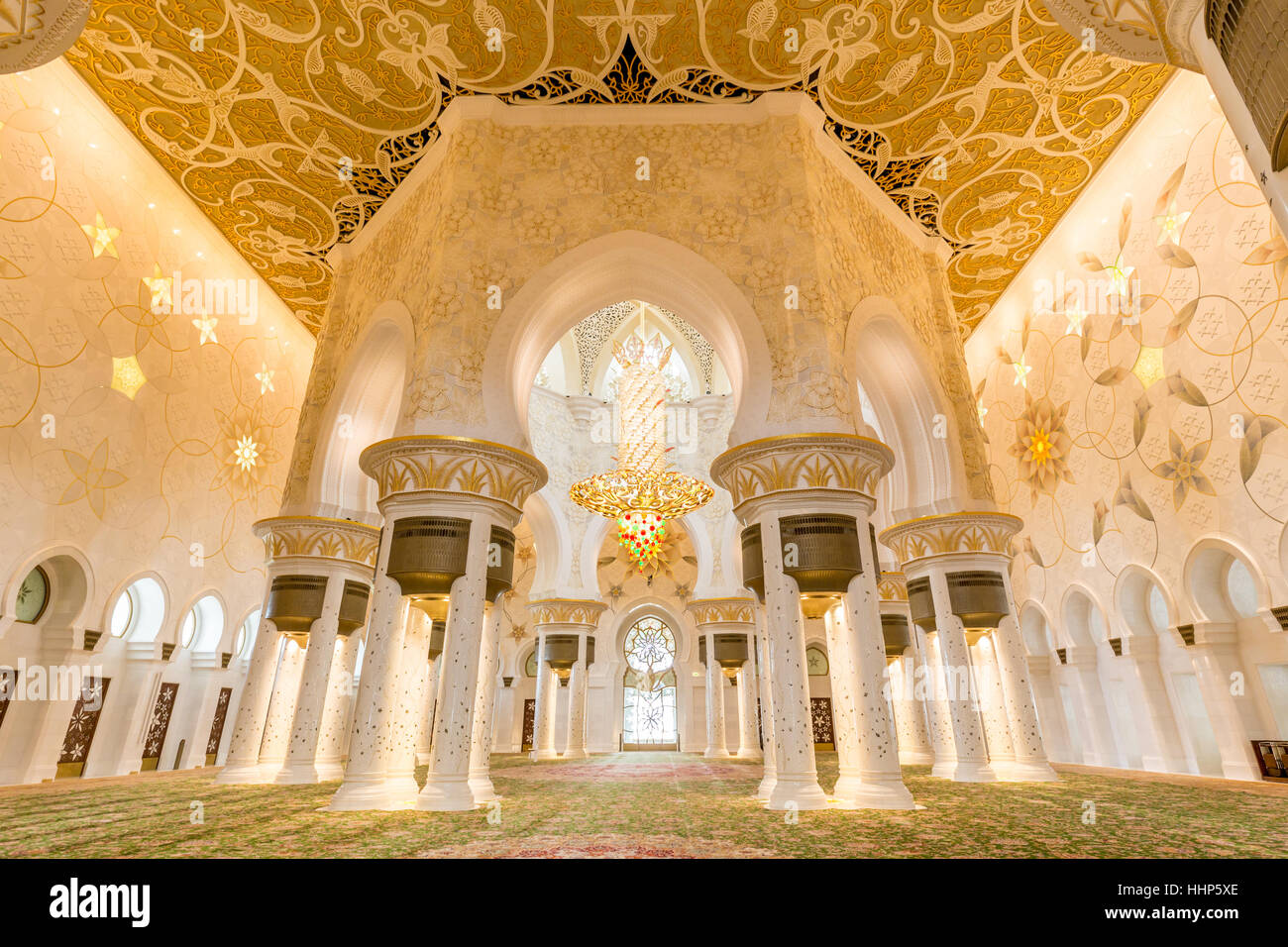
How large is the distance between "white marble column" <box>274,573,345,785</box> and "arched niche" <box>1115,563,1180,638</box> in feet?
28.7

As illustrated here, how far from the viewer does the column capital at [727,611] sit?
1260 cm

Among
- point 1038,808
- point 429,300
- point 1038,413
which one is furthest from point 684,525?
point 1038,808

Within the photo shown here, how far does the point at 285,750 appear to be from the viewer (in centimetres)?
658

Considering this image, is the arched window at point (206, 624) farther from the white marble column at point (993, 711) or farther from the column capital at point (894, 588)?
the white marble column at point (993, 711)

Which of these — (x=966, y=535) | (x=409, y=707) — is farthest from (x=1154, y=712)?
(x=409, y=707)

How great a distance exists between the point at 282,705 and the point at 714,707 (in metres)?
8.70

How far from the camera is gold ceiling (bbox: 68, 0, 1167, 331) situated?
576 centimetres

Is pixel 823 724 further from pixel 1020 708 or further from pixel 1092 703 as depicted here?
pixel 1020 708

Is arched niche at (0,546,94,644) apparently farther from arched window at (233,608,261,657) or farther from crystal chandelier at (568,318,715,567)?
crystal chandelier at (568,318,715,567)

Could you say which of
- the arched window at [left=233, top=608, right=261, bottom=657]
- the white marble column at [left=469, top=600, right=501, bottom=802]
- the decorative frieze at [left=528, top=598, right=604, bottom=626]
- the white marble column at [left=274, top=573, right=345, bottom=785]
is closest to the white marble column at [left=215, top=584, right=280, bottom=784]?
the white marble column at [left=274, top=573, right=345, bottom=785]

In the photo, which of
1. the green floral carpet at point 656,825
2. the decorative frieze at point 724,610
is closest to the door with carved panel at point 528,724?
the decorative frieze at point 724,610

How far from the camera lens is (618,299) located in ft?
21.4
